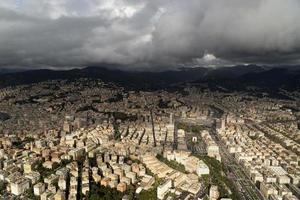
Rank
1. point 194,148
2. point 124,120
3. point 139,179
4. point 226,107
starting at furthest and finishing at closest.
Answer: point 226,107 < point 124,120 < point 194,148 < point 139,179

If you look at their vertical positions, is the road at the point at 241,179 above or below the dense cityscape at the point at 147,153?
below

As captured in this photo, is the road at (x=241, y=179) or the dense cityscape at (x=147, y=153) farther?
the road at (x=241, y=179)

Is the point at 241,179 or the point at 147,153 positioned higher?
the point at 147,153

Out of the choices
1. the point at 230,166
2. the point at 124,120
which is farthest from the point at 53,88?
the point at 230,166

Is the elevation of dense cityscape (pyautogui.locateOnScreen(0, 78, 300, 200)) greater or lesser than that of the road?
greater

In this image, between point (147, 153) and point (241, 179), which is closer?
point (241, 179)

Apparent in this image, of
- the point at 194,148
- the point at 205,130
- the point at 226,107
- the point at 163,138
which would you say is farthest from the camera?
the point at 226,107

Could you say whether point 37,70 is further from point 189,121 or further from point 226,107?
point 189,121

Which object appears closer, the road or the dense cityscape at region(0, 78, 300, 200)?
the dense cityscape at region(0, 78, 300, 200)
